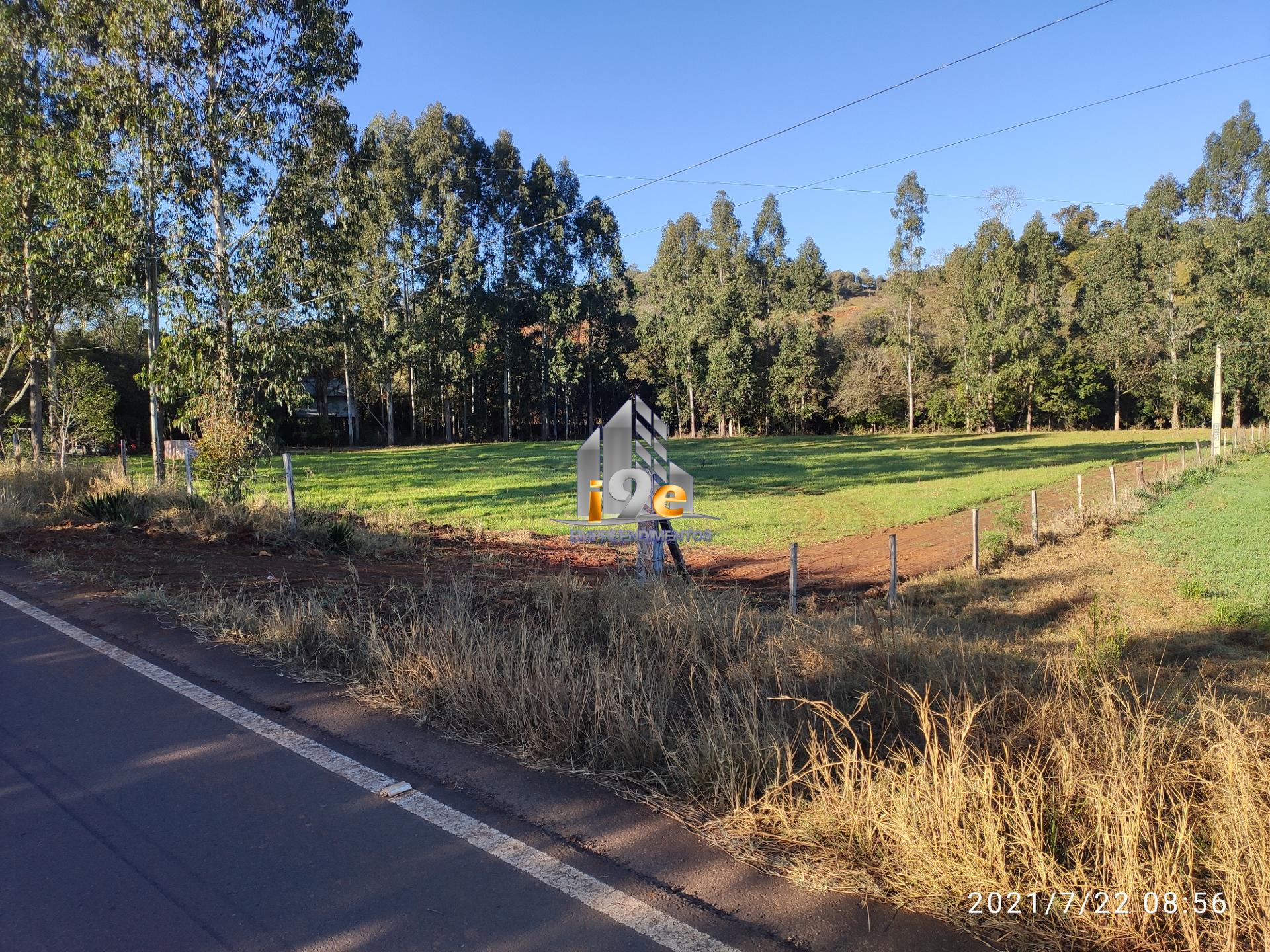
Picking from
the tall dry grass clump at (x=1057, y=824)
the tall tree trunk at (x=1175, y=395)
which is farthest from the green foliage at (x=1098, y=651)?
the tall tree trunk at (x=1175, y=395)

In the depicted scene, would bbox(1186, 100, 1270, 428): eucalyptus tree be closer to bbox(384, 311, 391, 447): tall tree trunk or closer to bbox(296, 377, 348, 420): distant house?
bbox(384, 311, 391, 447): tall tree trunk

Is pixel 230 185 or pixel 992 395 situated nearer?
pixel 230 185

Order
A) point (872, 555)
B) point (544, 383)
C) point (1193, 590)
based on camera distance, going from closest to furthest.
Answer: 1. point (1193, 590)
2. point (872, 555)
3. point (544, 383)

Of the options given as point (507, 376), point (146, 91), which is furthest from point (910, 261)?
point (146, 91)

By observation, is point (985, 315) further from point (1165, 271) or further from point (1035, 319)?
point (1165, 271)

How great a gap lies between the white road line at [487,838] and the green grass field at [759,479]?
12.5m

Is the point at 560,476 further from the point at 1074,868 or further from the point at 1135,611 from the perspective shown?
the point at 1074,868

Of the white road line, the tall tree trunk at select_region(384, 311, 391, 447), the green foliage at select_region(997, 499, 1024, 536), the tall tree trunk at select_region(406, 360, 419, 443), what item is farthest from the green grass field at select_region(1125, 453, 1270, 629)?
the tall tree trunk at select_region(406, 360, 419, 443)

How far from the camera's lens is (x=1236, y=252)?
40500 millimetres

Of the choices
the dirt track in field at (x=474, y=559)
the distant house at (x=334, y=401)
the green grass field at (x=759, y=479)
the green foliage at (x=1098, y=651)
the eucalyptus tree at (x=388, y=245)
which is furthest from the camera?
the distant house at (x=334, y=401)

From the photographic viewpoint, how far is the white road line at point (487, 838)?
2701 mm

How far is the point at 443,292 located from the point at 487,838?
171 ft

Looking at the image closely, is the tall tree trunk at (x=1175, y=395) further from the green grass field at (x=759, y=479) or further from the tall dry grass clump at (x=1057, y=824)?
the tall dry grass clump at (x=1057, y=824)
